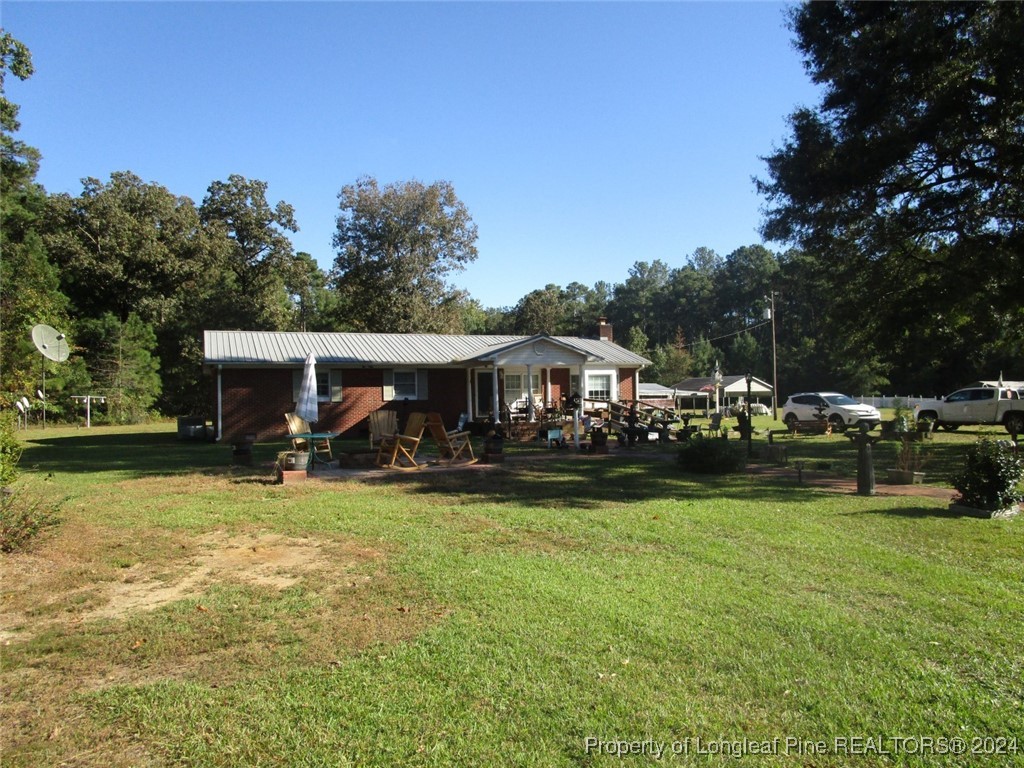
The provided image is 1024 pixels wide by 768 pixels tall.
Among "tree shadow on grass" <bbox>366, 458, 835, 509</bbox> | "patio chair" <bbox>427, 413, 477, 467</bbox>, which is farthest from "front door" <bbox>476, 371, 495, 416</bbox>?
"tree shadow on grass" <bbox>366, 458, 835, 509</bbox>

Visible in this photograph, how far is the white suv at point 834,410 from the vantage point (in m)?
25.0

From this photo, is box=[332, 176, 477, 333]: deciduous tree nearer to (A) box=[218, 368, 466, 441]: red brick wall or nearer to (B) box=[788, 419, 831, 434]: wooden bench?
(A) box=[218, 368, 466, 441]: red brick wall

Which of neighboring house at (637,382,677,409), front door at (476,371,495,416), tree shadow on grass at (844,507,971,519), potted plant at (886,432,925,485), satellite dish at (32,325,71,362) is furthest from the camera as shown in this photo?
neighboring house at (637,382,677,409)

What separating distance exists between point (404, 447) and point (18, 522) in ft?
26.9

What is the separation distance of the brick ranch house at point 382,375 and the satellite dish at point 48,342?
381 cm

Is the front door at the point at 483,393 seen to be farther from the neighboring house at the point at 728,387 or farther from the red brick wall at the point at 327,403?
the neighboring house at the point at 728,387

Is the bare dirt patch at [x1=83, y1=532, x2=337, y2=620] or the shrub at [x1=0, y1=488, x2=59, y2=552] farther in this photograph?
the shrub at [x1=0, y1=488, x2=59, y2=552]

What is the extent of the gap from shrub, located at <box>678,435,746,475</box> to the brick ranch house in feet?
25.7

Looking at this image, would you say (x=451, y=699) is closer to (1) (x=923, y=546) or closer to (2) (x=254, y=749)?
(2) (x=254, y=749)

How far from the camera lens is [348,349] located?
75.9ft

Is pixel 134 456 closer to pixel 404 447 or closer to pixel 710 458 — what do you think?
pixel 404 447

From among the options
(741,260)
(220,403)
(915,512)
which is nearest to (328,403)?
(220,403)

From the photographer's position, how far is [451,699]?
11.3 feet

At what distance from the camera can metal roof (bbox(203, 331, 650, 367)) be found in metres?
21.0
